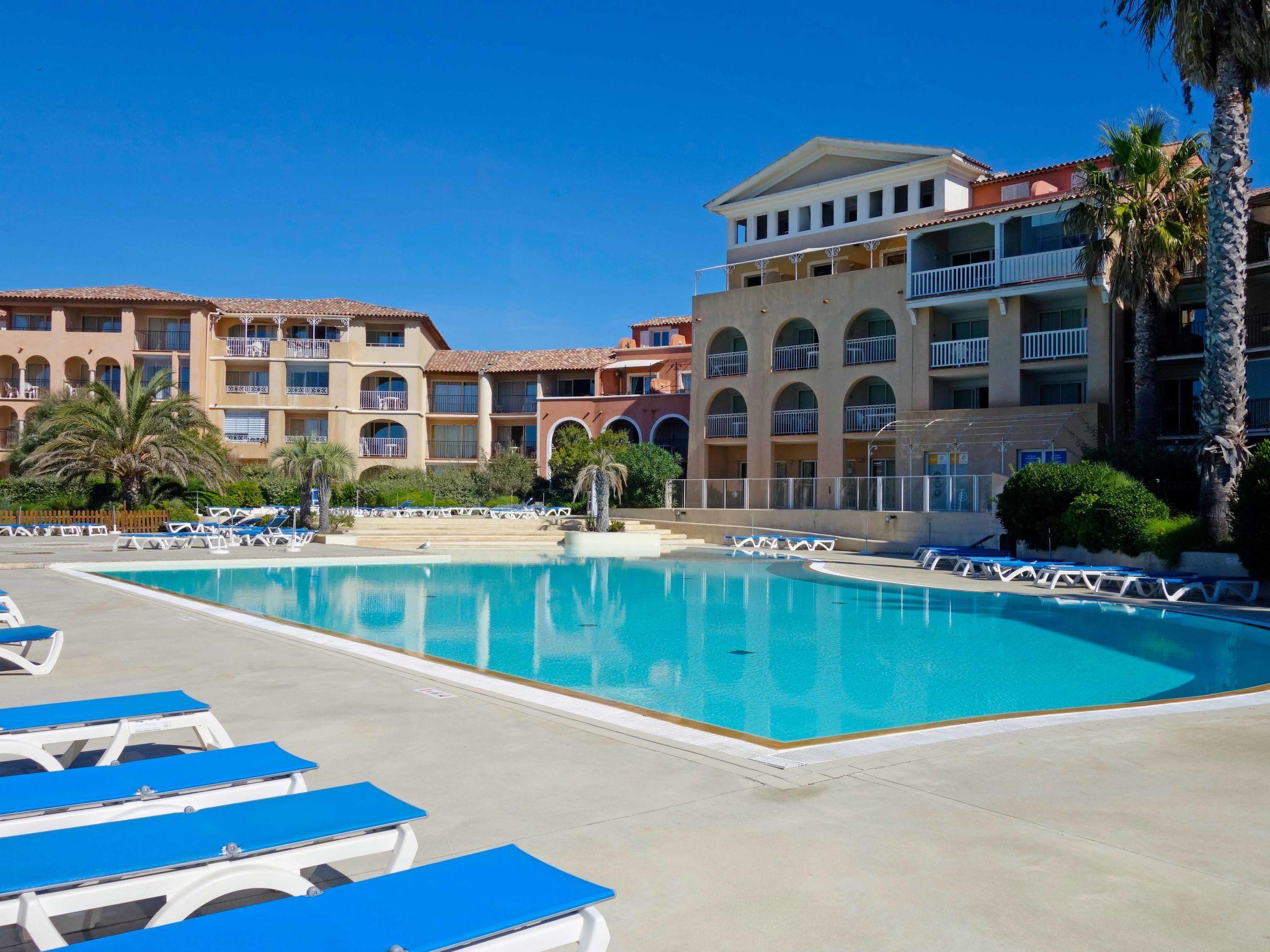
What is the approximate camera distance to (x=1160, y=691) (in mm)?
10227

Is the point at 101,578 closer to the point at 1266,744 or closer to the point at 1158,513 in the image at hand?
the point at 1266,744

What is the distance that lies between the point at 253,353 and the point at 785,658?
42.6 metres

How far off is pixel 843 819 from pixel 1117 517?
1827 centimetres

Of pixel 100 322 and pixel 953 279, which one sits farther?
pixel 100 322

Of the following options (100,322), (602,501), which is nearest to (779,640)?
(602,501)

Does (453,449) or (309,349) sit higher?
(309,349)

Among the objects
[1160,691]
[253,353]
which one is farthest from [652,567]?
[253,353]

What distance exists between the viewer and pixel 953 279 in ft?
106

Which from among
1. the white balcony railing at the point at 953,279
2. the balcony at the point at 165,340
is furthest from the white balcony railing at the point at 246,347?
the white balcony railing at the point at 953,279

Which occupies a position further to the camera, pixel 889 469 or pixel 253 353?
pixel 253 353

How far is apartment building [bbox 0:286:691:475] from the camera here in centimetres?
4675

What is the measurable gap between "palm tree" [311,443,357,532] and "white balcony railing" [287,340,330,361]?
63.1 feet

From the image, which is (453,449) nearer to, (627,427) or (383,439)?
(383,439)

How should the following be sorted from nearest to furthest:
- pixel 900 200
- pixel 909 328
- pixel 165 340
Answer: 1. pixel 909 328
2. pixel 900 200
3. pixel 165 340
